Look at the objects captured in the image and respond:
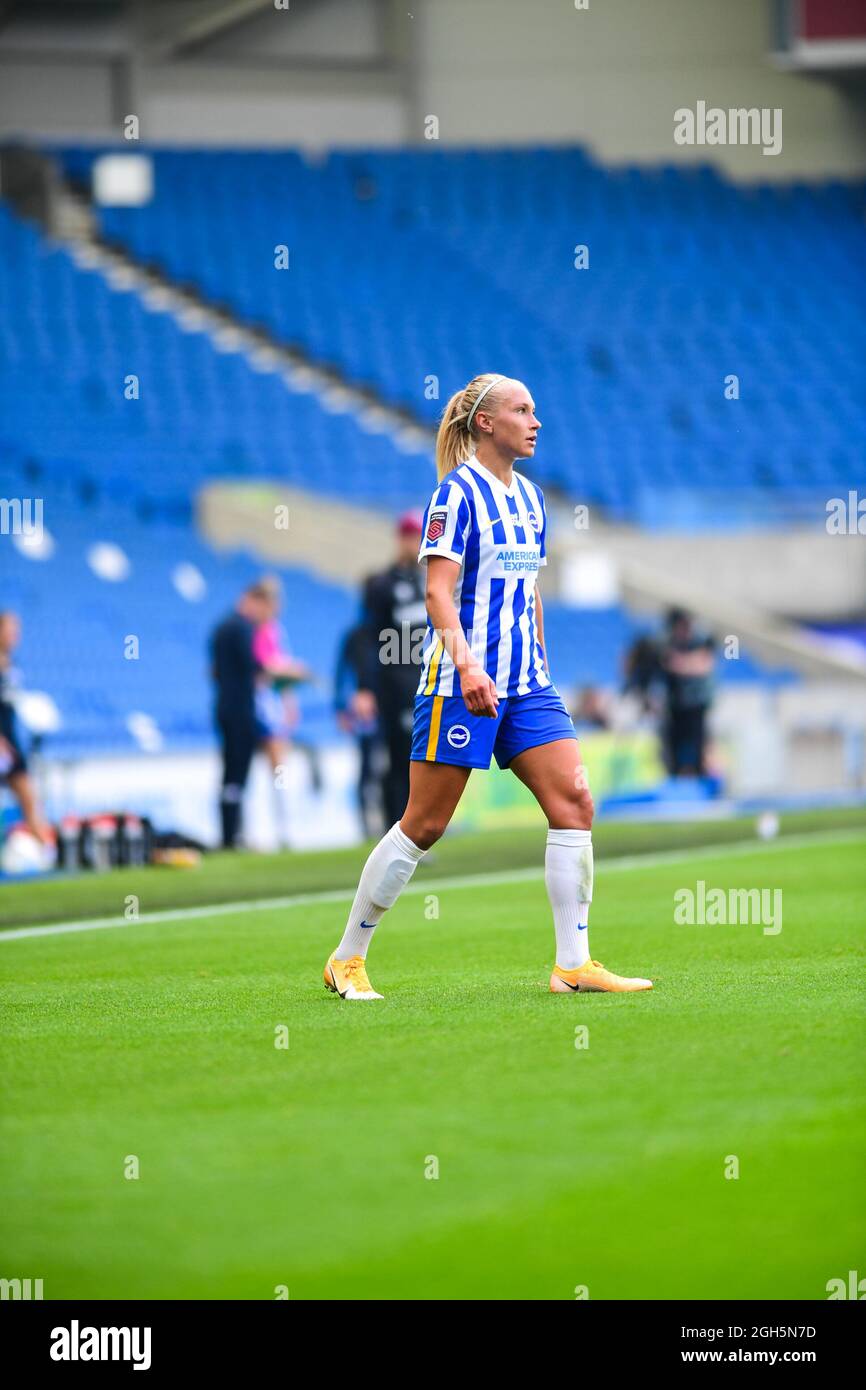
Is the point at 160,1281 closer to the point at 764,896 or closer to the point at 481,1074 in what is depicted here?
the point at 481,1074

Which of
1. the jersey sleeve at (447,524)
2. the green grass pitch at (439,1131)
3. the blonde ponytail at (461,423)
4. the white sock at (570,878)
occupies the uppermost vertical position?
the blonde ponytail at (461,423)

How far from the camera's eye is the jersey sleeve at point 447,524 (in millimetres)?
6766

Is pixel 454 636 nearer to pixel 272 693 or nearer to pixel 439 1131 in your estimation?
pixel 439 1131

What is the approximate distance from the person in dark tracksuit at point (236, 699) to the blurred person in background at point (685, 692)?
4795 millimetres

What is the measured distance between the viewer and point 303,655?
22141 mm

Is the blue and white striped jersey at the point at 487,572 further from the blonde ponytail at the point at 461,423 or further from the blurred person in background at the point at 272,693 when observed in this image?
the blurred person in background at the point at 272,693

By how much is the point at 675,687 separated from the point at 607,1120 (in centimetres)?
1501

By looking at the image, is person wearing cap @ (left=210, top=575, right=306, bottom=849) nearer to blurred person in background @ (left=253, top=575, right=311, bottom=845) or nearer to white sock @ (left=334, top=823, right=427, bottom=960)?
blurred person in background @ (left=253, top=575, right=311, bottom=845)

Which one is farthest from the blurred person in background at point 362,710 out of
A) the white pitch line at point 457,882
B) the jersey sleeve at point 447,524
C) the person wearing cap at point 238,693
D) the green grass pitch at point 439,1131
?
the jersey sleeve at point 447,524

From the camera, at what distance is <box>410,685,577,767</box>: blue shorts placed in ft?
22.3

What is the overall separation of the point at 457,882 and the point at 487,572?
19.8 ft

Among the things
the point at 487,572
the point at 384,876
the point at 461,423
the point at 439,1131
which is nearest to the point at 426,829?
the point at 384,876

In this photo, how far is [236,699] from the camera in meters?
16.7
